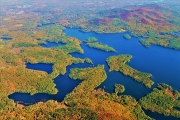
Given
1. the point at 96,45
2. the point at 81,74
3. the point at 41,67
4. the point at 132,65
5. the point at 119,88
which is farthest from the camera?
the point at 96,45

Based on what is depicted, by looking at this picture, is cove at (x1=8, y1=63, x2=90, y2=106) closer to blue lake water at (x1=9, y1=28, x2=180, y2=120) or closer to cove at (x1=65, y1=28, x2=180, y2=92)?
blue lake water at (x1=9, y1=28, x2=180, y2=120)

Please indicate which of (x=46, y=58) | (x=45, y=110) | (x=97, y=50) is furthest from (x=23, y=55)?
(x=45, y=110)

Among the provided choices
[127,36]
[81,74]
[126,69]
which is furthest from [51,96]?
[127,36]

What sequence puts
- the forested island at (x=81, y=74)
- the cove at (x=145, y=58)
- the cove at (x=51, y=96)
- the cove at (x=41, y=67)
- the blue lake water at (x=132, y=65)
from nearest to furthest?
the forested island at (x=81, y=74) < the cove at (x=51, y=96) < the blue lake water at (x=132, y=65) < the cove at (x=145, y=58) < the cove at (x=41, y=67)

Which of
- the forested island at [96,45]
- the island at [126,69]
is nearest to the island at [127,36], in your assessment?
the forested island at [96,45]

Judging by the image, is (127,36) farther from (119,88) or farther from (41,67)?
(119,88)

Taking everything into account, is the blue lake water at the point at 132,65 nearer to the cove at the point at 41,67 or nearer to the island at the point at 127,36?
the island at the point at 127,36

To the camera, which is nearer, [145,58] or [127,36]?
[145,58]

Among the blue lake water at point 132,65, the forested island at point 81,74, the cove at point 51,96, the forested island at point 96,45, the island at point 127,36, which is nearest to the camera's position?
the forested island at point 81,74

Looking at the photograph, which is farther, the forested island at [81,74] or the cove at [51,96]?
the cove at [51,96]
